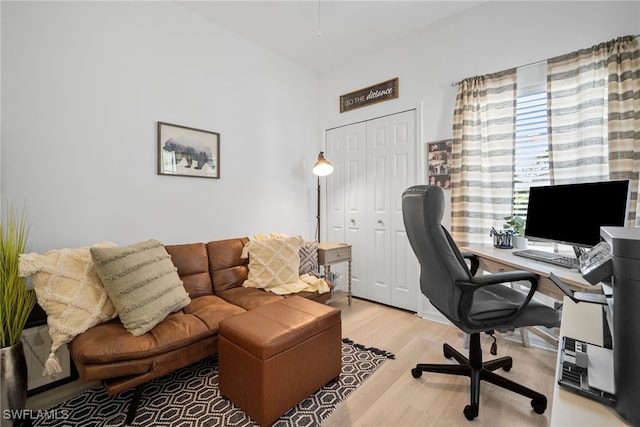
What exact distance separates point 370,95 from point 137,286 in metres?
3.03

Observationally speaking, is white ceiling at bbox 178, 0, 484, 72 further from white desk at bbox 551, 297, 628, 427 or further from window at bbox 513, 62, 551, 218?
white desk at bbox 551, 297, 628, 427

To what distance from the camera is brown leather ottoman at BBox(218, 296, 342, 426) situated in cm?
143

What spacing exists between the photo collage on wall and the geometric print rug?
1.86m

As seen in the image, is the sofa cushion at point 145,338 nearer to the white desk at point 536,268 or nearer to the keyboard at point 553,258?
the white desk at point 536,268

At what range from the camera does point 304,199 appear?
12.3 feet

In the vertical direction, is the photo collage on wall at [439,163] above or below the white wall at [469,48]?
below

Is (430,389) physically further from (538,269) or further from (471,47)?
(471,47)

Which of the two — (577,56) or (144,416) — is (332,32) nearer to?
(577,56)

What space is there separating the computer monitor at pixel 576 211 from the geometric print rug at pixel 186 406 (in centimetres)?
159

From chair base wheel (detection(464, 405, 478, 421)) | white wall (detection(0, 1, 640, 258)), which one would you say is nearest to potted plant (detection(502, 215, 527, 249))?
white wall (detection(0, 1, 640, 258))

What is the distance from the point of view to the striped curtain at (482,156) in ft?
7.94

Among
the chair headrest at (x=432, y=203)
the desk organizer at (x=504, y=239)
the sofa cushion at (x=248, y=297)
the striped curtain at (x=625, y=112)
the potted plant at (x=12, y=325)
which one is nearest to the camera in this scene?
the potted plant at (x=12, y=325)

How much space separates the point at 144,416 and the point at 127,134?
79.2 inches

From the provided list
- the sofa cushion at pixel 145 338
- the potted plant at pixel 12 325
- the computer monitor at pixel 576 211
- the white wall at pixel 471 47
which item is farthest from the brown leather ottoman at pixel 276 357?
the white wall at pixel 471 47
